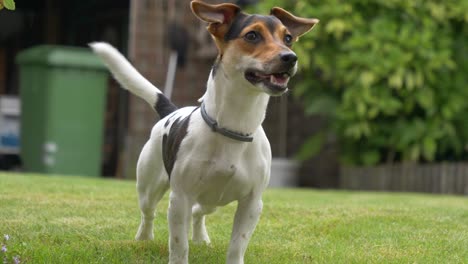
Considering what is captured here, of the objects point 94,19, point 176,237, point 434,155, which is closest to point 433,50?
point 434,155

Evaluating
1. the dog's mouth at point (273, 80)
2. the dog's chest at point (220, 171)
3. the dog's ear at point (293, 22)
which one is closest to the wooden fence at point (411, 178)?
the dog's ear at point (293, 22)

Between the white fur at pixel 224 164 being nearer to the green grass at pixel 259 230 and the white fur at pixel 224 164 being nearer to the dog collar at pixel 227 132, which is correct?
the dog collar at pixel 227 132

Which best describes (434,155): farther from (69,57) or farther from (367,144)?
(69,57)

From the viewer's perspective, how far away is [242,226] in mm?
5020

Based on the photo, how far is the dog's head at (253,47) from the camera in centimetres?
462

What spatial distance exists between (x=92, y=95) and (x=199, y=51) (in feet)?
6.74

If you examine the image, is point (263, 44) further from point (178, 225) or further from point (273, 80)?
point (178, 225)

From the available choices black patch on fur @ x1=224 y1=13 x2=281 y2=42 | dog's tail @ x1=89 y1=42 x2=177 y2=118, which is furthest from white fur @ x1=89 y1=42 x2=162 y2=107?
black patch on fur @ x1=224 y1=13 x2=281 y2=42

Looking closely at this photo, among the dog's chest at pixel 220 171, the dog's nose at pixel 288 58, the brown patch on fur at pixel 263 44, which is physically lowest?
the dog's chest at pixel 220 171

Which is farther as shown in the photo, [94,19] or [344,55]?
[94,19]

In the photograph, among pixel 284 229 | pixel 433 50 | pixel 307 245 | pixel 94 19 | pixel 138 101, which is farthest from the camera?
pixel 94 19

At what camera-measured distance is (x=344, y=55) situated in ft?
42.9

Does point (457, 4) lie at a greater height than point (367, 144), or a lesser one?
greater

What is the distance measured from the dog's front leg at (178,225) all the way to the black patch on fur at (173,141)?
0.19 m
